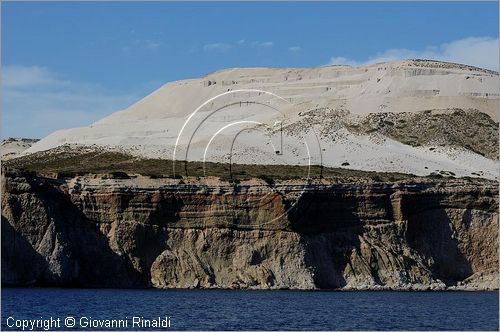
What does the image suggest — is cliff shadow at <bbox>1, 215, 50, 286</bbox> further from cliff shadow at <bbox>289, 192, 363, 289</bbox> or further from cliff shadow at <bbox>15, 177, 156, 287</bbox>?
cliff shadow at <bbox>289, 192, 363, 289</bbox>

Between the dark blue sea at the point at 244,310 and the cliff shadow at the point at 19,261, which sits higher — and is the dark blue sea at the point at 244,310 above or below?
below

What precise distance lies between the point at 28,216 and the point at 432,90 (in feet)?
243

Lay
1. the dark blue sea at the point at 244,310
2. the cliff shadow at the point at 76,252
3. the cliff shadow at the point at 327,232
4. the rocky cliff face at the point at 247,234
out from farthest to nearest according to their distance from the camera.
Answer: the cliff shadow at the point at 327,232, the rocky cliff face at the point at 247,234, the cliff shadow at the point at 76,252, the dark blue sea at the point at 244,310

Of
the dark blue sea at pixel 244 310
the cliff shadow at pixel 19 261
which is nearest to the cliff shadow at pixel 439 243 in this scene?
the dark blue sea at pixel 244 310

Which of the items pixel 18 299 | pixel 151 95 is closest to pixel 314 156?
pixel 18 299

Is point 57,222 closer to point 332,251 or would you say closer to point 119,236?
point 119,236

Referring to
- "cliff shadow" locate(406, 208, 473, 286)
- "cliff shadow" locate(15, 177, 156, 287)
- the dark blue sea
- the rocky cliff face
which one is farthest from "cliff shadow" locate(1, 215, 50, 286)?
"cliff shadow" locate(406, 208, 473, 286)

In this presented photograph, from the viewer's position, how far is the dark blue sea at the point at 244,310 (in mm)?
50125

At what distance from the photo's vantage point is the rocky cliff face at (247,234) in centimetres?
7656

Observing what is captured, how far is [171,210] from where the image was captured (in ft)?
266

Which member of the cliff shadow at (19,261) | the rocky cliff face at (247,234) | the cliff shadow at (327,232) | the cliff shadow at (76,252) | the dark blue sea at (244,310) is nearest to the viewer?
the dark blue sea at (244,310)

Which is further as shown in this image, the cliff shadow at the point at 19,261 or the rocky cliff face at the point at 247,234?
the rocky cliff face at the point at 247,234

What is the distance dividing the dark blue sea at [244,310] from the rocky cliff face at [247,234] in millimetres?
4460

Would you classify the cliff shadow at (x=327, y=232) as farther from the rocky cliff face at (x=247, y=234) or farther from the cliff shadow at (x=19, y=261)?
the cliff shadow at (x=19, y=261)
